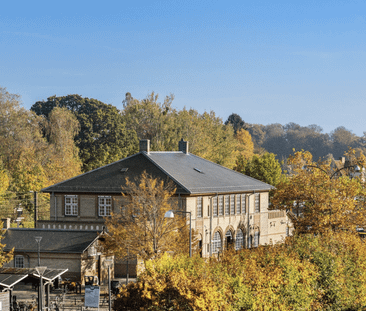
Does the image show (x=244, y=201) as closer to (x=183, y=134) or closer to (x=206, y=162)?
(x=206, y=162)

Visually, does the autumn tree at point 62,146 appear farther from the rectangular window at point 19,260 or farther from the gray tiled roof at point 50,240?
the rectangular window at point 19,260

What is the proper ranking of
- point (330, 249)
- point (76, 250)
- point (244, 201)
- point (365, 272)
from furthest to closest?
point (244, 201) → point (76, 250) → point (330, 249) → point (365, 272)

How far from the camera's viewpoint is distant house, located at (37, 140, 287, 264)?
166ft

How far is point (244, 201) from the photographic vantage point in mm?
57875

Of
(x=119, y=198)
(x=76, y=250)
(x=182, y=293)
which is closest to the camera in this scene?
(x=182, y=293)

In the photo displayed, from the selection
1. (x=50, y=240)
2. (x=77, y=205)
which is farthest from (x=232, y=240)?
(x=50, y=240)

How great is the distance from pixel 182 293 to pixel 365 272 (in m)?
11.9

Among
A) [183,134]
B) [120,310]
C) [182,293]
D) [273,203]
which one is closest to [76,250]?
[273,203]

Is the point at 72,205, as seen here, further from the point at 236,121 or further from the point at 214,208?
the point at 236,121

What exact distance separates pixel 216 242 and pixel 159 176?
29.7 ft

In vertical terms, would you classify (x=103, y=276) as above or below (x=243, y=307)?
below

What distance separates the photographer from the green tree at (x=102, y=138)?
87900 mm

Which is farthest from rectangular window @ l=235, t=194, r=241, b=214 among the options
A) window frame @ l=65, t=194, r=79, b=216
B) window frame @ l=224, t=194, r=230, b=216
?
window frame @ l=65, t=194, r=79, b=216

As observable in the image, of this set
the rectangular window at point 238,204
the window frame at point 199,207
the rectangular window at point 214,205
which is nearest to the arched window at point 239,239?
the rectangular window at point 238,204
